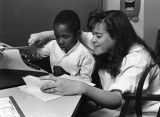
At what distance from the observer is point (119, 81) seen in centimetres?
133

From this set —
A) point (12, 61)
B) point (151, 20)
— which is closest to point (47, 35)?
point (12, 61)

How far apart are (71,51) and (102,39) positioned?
356 millimetres

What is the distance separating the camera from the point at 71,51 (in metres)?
1.81

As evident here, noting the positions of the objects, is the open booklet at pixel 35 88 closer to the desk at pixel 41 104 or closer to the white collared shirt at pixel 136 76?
the desk at pixel 41 104

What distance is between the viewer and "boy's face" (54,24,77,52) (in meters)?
1.78

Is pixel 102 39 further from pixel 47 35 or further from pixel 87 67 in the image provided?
pixel 47 35

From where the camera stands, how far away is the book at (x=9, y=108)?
992mm

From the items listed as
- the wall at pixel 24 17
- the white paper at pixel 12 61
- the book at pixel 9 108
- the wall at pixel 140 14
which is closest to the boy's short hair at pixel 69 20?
the white paper at pixel 12 61

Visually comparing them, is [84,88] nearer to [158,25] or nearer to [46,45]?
[46,45]

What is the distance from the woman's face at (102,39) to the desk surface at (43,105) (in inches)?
17.7

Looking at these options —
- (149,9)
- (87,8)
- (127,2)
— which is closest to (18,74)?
(87,8)

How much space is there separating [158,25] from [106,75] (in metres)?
1.60

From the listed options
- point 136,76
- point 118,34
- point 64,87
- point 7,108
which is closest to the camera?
point 7,108

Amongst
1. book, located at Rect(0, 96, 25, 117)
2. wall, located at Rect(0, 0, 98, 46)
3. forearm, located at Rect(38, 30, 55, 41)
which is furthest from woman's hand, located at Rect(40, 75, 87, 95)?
wall, located at Rect(0, 0, 98, 46)
